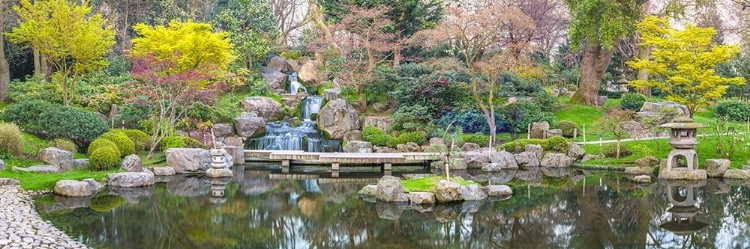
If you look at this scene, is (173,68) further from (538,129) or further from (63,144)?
(538,129)

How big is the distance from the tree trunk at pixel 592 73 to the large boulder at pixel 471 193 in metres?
15.6

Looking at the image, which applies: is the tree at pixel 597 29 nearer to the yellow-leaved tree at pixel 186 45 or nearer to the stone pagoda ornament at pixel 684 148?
the stone pagoda ornament at pixel 684 148

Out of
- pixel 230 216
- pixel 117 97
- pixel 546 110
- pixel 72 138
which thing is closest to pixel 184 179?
pixel 72 138

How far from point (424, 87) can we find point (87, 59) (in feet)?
43.8

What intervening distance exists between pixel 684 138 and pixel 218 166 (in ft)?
46.8

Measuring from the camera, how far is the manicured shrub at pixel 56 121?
18531mm

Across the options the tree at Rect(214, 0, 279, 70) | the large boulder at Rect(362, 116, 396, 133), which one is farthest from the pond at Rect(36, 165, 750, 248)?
the tree at Rect(214, 0, 279, 70)

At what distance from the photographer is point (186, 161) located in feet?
63.9

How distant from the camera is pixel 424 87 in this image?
26312mm

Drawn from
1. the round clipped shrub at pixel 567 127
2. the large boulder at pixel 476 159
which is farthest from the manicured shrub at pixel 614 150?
the large boulder at pixel 476 159

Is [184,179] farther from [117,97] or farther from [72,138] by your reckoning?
[117,97]

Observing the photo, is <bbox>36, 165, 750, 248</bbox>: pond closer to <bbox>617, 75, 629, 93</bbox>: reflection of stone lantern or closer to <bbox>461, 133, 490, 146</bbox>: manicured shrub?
<bbox>461, 133, 490, 146</bbox>: manicured shrub

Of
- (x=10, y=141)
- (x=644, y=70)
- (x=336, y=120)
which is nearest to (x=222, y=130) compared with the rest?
(x=336, y=120)

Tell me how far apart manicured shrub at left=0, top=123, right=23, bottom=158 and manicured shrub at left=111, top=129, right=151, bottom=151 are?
3771mm
